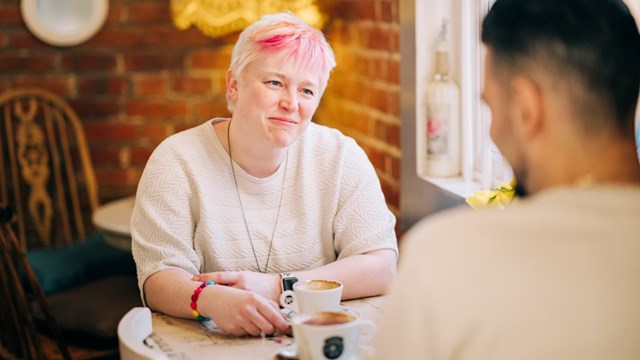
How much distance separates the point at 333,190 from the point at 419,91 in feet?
2.41

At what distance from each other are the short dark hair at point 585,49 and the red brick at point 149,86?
9.27ft

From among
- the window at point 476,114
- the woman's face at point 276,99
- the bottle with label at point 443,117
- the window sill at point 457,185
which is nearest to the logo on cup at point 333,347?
Answer: the woman's face at point 276,99

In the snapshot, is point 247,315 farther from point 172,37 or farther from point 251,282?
point 172,37

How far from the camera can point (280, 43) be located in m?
1.78

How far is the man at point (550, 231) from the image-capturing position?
832mm

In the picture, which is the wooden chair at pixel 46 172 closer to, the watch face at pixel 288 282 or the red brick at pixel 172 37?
the red brick at pixel 172 37

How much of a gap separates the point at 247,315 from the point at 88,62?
92.0 inches

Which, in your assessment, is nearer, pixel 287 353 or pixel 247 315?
pixel 287 353

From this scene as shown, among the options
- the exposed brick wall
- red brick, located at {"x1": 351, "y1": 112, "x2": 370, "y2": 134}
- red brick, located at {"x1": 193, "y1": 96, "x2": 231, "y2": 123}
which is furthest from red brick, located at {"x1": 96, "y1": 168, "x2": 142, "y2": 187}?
red brick, located at {"x1": 351, "y1": 112, "x2": 370, "y2": 134}

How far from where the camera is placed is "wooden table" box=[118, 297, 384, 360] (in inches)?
56.0

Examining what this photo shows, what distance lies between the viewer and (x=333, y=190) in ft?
6.28

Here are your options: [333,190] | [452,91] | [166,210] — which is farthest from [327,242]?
[452,91]

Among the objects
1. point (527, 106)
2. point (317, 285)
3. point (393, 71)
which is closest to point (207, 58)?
point (393, 71)

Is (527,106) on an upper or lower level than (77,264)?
upper
